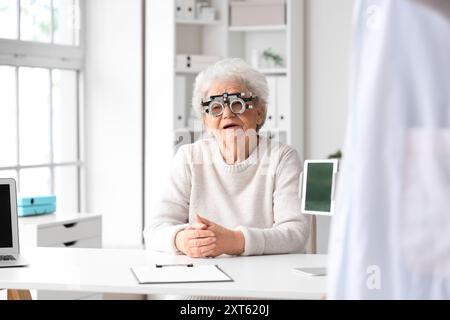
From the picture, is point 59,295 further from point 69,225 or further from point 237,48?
point 237,48

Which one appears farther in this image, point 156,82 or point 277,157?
point 156,82

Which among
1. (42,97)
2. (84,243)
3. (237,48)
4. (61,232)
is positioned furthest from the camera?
(237,48)

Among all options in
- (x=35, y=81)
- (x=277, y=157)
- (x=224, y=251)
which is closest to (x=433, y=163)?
(x=224, y=251)

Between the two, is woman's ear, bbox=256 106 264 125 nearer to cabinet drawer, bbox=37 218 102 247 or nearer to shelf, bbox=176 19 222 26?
cabinet drawer, bbox=37 218 102 247

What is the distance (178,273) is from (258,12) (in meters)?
3.50

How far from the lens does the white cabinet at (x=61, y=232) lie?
4191 millimetres

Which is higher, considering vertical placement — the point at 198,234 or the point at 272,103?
the point at 272,103

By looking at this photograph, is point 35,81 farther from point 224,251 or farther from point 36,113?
point 224,251

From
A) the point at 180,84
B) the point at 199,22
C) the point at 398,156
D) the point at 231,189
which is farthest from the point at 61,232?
the point at 398,156

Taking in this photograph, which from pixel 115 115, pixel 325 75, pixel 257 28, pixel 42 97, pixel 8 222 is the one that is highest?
pixel 257 28

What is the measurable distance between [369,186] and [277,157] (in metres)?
1.85

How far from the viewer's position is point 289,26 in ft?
18.7

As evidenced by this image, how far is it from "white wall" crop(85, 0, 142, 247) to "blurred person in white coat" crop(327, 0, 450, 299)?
14.7 ft

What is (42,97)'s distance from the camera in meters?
5.48
